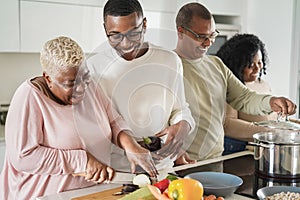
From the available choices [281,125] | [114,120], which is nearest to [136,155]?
[114,120]

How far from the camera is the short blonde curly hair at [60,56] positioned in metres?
1.17

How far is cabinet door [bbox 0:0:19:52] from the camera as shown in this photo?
2248 millimetres

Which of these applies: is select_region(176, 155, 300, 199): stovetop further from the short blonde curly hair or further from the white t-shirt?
the short blonde curly hair

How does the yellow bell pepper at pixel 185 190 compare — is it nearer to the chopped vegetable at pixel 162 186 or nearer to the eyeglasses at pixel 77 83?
the chopped vegetable at pixel 162 186

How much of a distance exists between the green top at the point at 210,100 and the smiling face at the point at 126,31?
35cm

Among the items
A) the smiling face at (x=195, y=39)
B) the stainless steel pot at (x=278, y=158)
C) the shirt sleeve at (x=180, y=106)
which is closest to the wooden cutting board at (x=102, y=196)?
the shirt sleeve at (x=180, y=106)

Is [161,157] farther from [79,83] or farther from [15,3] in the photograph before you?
[15,3]

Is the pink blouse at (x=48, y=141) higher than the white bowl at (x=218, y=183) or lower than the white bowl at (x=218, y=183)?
higher

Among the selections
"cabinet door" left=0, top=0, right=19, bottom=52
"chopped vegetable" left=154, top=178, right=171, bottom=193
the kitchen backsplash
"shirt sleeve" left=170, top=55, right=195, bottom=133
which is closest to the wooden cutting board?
"chopped vegetable" left=154, top=178, right=171, bottom=193

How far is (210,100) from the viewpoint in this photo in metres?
1.67

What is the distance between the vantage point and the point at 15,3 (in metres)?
2.27

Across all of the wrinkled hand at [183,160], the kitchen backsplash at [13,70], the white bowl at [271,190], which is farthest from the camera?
the kitchen backsplash at [13,70]

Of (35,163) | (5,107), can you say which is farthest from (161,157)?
(5,107)

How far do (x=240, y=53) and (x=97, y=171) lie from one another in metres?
1.23
